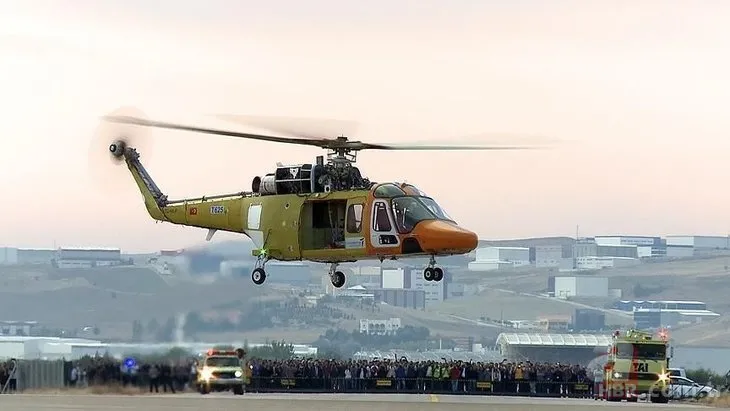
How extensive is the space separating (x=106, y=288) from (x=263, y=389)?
1272 centimetres

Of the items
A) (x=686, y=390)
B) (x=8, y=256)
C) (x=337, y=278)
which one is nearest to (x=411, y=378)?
(x=337, y=278)

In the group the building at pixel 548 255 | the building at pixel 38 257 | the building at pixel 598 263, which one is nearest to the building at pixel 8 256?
the building at pixel 38 257

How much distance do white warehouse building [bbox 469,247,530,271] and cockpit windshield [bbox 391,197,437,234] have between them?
10705cm

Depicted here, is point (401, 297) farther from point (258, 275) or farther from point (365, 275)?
point (258, 275)

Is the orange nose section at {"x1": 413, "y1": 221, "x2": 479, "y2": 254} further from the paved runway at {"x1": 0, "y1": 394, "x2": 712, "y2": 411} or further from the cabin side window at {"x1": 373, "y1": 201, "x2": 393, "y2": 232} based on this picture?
the paved runway at {"x1": 0, "y1": 394, "x2": 712, "y2": 411}

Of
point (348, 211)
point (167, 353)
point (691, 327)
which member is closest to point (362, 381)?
point (167, 353)

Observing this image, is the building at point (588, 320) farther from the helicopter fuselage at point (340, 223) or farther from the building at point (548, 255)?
the helicopter fuselage at point (340, 223)

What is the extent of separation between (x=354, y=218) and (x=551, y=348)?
55.9m

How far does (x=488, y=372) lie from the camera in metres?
65.1

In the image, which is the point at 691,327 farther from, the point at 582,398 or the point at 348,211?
the point at 348,211

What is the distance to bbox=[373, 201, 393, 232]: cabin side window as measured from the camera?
5094 cm

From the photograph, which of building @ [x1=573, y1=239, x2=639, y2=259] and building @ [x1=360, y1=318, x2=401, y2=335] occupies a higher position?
building @ [x1=573, y1=239, x2=639, y2=259]

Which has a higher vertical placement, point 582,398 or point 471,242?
point 471,242

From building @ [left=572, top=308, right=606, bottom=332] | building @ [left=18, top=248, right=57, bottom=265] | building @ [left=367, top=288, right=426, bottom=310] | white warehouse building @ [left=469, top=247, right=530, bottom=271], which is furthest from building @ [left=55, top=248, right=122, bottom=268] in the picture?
white warehouse building @ [left=469, top=247, right=530, bottom=271]
